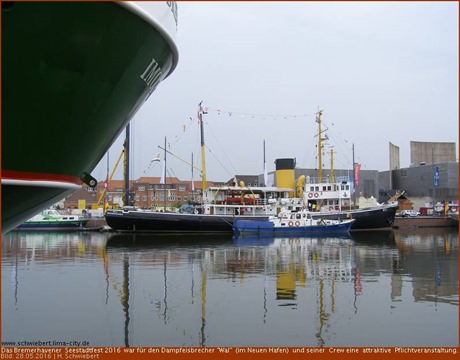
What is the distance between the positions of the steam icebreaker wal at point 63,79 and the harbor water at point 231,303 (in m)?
3.90

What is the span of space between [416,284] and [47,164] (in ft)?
38.2

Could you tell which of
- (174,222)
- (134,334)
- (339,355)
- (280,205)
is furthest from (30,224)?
(339,355)

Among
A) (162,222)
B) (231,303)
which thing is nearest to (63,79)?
(231,303)

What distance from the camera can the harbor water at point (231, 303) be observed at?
777 cm

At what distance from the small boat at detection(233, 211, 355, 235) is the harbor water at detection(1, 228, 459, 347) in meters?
18.5

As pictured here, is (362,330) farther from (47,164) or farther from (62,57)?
(62,57)

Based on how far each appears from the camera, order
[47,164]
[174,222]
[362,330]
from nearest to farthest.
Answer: [47,164], [362,330], [174,222]

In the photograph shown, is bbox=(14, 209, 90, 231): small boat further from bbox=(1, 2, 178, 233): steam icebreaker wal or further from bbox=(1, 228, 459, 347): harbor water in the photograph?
bbox=(1, 2, 178, 233): steam icebreaker wal

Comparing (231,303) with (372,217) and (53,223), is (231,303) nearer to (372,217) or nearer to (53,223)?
(372,217)

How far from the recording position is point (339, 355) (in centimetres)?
686

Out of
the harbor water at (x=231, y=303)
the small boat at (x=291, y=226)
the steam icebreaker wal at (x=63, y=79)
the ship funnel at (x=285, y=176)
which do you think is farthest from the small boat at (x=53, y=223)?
the steam icebreaker wal at (x=63, y=79)

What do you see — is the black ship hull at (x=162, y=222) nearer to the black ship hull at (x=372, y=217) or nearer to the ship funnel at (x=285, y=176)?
the ship funnel at (x=285, y=176)

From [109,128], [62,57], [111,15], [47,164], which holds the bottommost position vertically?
[47,164]

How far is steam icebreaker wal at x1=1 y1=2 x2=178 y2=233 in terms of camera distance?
4020mm
